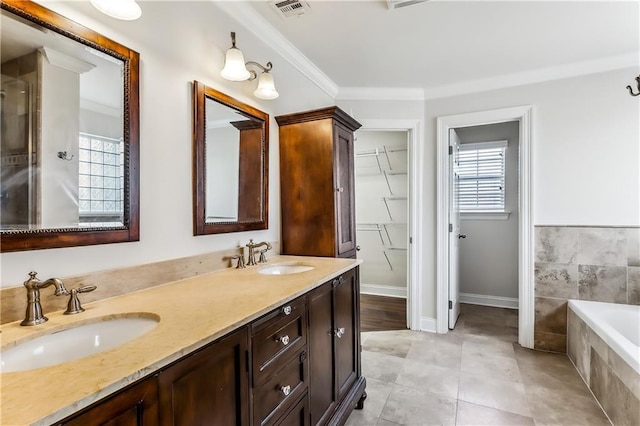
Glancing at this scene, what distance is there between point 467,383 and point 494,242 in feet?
7.23

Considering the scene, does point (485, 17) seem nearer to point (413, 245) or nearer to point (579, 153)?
point (579, 153)

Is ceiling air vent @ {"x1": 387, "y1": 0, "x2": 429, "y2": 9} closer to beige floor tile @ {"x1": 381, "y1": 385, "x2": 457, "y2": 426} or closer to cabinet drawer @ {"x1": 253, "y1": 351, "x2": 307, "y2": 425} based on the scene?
cabinet drawer @ {"x1": 253, "y1": 351, "x2": 307, "y2": 425}

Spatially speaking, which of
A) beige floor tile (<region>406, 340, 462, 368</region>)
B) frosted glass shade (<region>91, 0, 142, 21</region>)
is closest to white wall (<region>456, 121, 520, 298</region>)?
beige floor tile (<region>406, 340, 462, 368</region>)

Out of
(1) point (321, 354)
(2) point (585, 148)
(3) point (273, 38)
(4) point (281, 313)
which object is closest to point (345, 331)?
(1) point (321, 354)

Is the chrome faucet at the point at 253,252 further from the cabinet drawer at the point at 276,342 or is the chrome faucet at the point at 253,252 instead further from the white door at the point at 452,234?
the white door at the point at 452,234

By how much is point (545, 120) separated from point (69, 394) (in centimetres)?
340

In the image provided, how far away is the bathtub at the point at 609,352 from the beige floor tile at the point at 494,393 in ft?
1.41

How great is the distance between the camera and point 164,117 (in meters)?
1.46

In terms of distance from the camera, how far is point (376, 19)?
200 centimetres

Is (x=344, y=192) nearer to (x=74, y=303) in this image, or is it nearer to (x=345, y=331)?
(x=345, y=331)

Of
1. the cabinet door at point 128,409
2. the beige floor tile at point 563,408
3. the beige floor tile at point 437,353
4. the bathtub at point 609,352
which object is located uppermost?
the cabinet door at point 128,409

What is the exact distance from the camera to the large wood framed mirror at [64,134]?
967 mm

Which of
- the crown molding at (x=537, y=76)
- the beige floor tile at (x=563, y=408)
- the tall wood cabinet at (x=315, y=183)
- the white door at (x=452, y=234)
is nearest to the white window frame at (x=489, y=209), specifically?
the white door at (x=452, y=234)

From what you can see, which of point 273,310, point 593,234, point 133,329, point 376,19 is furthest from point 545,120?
point 133,329
